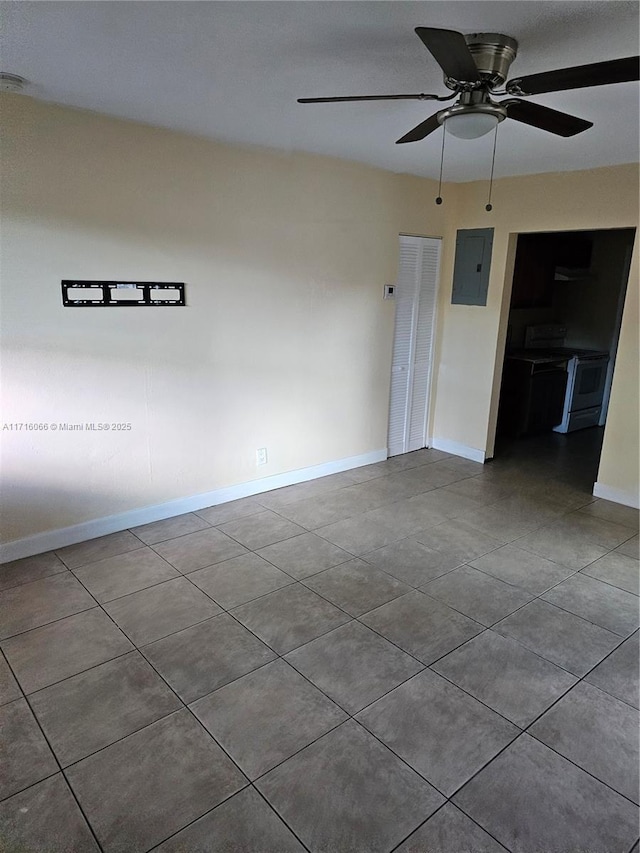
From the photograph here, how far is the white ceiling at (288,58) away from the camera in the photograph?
1808 millimetres

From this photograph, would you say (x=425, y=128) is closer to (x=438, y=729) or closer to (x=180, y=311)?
(x=180, y=311)

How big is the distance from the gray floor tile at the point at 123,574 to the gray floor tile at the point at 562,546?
2272 millimetres

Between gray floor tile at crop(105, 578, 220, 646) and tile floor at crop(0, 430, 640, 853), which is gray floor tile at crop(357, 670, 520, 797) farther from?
gray floor tile at crop(105, 578, 220, 646)

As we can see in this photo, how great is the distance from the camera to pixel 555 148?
3.43m

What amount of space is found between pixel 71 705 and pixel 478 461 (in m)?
4.00

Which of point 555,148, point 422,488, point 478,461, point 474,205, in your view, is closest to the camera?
point 555,148

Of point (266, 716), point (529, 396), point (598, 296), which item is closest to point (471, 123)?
point (266, 716)

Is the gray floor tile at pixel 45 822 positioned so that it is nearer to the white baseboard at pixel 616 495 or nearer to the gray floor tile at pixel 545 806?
the gray floor tile at pixel 545 806

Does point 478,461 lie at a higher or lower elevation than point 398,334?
lower

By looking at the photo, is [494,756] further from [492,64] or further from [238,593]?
[492,64]

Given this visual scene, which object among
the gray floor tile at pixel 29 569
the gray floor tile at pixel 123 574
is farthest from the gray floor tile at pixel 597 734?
the gray floor tile at pixel 29 569

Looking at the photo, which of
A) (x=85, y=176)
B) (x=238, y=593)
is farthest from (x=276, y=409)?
(x=85, y=176)

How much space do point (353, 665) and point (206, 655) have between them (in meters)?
0.66

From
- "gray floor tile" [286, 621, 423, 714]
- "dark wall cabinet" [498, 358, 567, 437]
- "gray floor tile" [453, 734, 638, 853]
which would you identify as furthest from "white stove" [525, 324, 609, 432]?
"gray floor tile" [453, 734, 638, 853]
